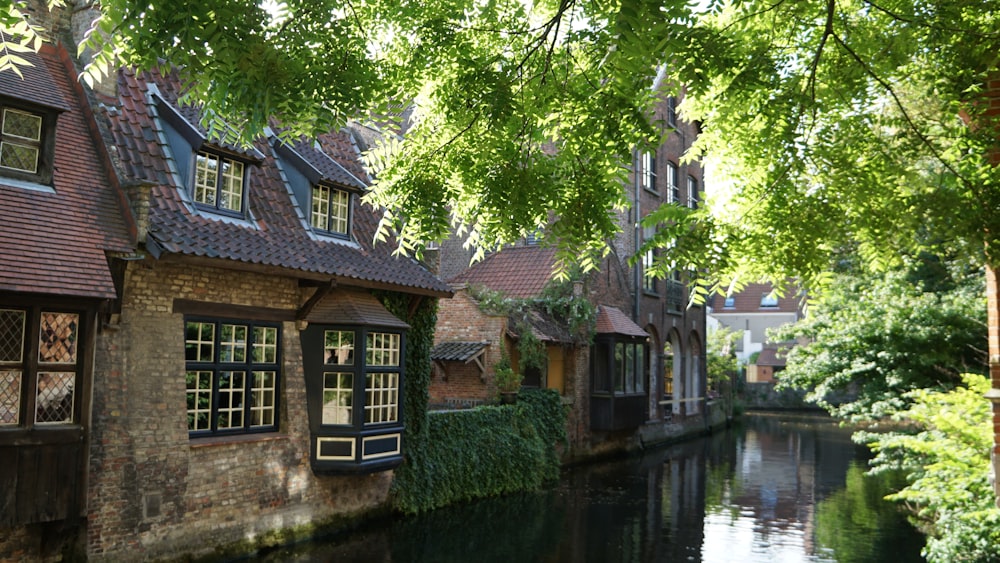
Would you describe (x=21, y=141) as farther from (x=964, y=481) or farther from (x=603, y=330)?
(x=603, y=330)

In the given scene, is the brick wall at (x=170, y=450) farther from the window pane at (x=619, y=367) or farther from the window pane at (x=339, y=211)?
the window pane at (x=619, y=367)

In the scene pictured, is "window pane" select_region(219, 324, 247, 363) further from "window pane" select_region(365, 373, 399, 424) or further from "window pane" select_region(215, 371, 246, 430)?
"window pane" select_region(365, 373, 399, 424)

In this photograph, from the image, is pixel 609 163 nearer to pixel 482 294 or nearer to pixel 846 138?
pixel 846 138

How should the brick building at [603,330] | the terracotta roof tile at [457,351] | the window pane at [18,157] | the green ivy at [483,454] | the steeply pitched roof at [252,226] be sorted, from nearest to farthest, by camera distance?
the window pane at [18,157] < the steeply pitched roof at [252,226] < the green ivy at [483,454] < the terracotta roof tile at [457,351] < the brick building at [603,330]

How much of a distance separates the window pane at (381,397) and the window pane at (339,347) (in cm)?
46

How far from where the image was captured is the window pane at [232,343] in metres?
12.2

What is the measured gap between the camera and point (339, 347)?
45.5 feet

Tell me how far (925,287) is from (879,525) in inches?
266

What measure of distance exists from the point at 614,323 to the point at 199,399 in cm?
1577

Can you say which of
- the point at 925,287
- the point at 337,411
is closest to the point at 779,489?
the point at 925,287

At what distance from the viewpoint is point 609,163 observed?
6.22 meters

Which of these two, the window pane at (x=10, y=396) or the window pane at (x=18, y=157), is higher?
the window pane at (x=18, y=157)

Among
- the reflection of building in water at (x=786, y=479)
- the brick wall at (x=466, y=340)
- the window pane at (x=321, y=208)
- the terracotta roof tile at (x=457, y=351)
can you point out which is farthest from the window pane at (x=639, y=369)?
the window pane at (x=321, y=208)

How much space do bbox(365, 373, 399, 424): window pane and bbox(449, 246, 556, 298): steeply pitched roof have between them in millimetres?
10325
